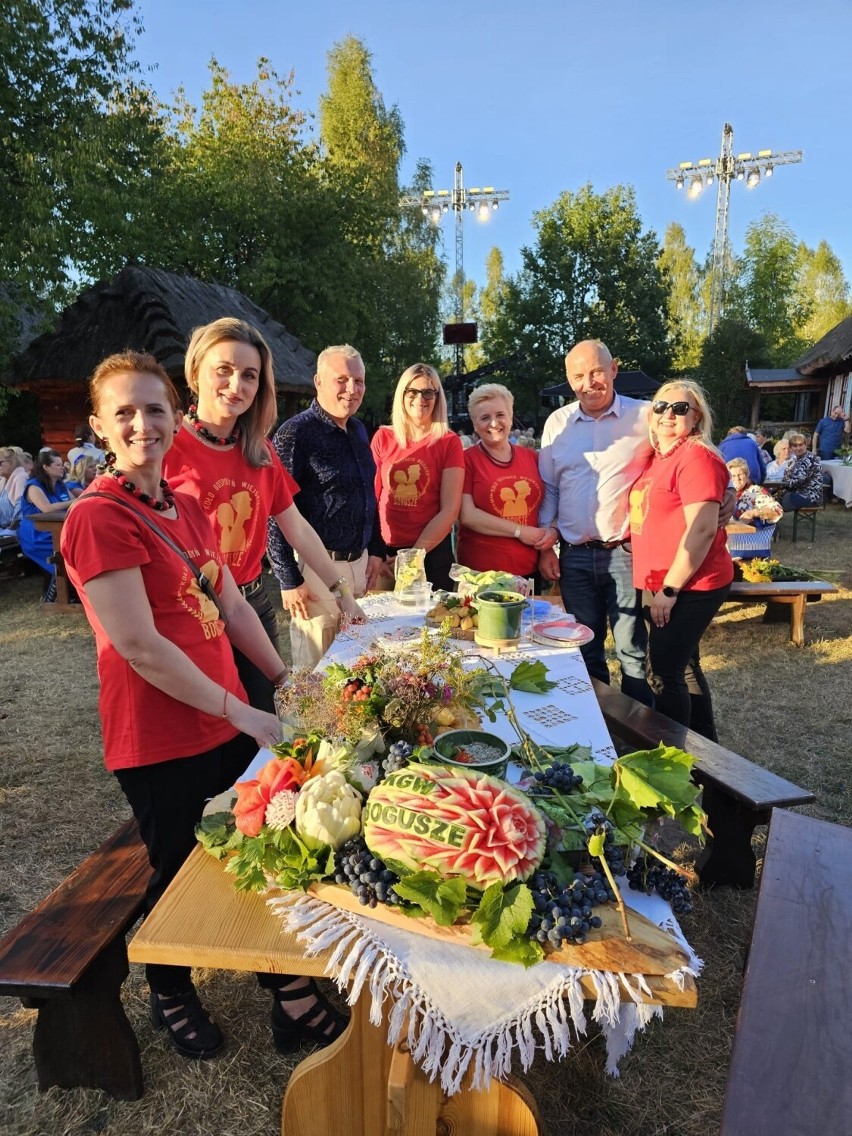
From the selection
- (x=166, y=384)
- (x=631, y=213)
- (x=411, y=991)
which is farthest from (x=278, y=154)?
(x=411, y=991)

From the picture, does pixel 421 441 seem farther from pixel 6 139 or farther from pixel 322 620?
pixel 6 139

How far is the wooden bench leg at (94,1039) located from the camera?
75.5 inches

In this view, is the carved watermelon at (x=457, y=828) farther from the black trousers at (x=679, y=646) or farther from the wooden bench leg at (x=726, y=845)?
the black trousers at (x=679, y=646)

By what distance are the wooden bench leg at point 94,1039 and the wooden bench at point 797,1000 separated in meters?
1.59

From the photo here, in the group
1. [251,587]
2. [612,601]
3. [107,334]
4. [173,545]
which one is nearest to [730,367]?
[107,334]

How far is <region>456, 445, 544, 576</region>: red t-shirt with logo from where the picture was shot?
3.83 metres

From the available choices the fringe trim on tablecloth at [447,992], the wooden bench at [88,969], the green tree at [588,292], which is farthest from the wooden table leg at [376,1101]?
the green tree at [588,292]

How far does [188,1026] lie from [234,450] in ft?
6.20

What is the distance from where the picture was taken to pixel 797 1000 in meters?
1.48

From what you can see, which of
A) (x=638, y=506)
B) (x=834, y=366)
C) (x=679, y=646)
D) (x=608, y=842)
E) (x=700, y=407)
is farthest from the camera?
(x=834, y=366)

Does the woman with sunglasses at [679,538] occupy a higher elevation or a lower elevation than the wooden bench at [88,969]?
higher

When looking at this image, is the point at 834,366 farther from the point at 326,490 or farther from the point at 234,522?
the point at 234,522

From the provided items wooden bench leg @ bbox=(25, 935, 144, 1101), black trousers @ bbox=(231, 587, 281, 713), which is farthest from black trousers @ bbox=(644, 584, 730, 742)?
wooden bench leg @ bbox=(25, 935, 144, 1101)

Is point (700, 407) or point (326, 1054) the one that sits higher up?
point (700, 407)
